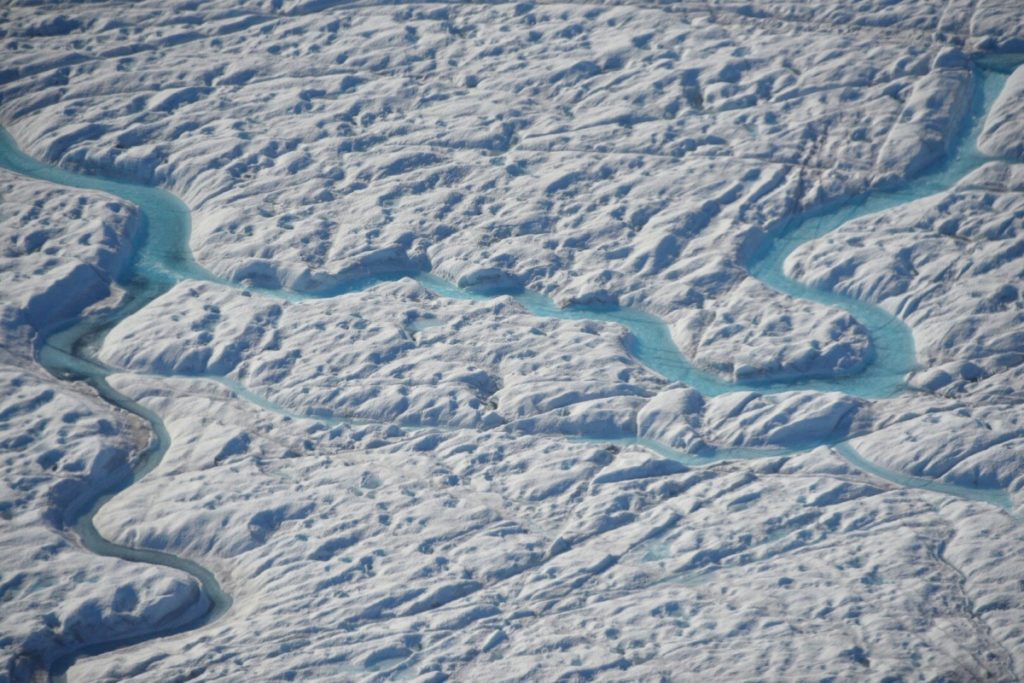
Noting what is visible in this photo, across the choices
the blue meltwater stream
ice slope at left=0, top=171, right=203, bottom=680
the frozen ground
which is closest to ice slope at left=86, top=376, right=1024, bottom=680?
the frozen ground

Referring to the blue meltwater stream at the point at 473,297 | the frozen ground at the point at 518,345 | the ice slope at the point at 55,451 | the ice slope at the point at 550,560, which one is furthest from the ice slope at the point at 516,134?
the ice slope at the point at 550,560

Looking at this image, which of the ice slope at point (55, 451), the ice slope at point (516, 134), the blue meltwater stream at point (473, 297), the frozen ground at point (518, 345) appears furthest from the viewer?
the ice slope at point (516, 134)

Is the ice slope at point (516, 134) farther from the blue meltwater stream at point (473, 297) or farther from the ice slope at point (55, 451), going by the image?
the ice slope at point (55, 451)

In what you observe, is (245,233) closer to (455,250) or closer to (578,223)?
(455,250)

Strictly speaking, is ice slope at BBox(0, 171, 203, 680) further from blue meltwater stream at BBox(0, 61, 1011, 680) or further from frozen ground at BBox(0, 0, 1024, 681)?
blue meltwater stream at BBox(0, 61, 1011, 680)

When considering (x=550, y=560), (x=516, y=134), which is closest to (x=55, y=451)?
(x=550, y=560)
